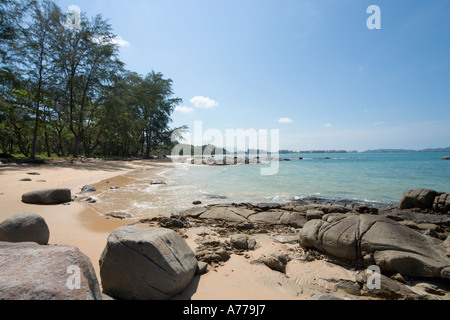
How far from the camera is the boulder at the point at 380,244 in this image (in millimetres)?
3658

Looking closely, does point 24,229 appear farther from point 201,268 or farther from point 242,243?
point 242,243

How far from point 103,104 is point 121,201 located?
830 inches

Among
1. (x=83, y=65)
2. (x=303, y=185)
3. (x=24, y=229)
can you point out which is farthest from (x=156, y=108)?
(x=24, y=229)

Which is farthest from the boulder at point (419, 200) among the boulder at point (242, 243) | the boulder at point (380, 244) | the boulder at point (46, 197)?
the boulder at point (46, 197)

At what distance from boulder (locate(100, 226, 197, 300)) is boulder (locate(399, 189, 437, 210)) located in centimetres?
1074

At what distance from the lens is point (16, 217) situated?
3779mm

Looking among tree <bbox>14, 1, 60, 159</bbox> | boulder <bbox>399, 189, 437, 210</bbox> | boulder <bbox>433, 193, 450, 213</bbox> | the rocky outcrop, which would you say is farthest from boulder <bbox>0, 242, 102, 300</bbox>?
tree <bbox>14, 1, 60, 159</bbox>

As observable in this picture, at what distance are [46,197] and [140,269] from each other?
6.93 meters

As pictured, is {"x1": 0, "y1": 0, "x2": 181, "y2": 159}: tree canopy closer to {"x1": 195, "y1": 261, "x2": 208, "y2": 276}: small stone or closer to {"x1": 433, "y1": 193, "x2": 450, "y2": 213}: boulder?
{"x1": 195, "y1": 261, "x2": 208, "y2": 276}: small stone

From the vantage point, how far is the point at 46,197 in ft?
23.7

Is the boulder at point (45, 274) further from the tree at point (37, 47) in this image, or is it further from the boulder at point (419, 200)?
the tree at point (37, 47)

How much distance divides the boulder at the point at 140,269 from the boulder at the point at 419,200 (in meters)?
10.7

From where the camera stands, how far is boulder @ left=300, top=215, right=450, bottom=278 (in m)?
3.66
